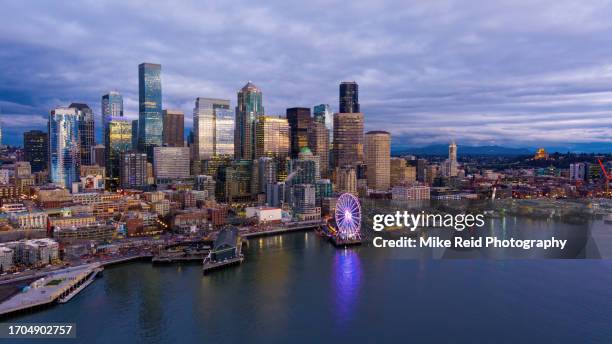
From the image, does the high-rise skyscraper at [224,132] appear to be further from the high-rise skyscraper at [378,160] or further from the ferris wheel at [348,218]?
the ferris wheel at [348,218]

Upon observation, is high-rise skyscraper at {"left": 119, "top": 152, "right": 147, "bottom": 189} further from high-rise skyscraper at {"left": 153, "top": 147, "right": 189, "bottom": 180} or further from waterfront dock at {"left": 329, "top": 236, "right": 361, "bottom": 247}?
waterfront dock at {"left": 329, "top": 236, "right": 361, "bottom": 247}

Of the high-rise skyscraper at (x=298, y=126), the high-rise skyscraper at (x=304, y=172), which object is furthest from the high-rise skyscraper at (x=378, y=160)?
the high-rise skyscraper at (x=304, y=172)

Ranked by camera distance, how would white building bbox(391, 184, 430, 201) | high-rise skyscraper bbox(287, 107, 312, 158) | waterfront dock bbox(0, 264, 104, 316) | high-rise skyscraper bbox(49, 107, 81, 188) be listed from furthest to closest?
high-rise skyscraper bbox(287, 107, 312, 158) < high-rise skyscraper bbox(49, 107, 81, 188) < white building bbox(391, 184, 430, 201) < waterfront dock bbox(0, 264, 104, 316)

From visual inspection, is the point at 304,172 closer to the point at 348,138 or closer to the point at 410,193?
the point at 410,193

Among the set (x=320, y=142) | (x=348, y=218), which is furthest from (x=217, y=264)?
(x=320, y=142)

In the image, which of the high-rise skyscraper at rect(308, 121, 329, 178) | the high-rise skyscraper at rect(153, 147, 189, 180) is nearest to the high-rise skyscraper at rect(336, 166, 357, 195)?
the high-rise skyscraper at rect(308, 121, 329, 178)

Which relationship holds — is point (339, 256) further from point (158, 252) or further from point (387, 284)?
point (158, 252)
